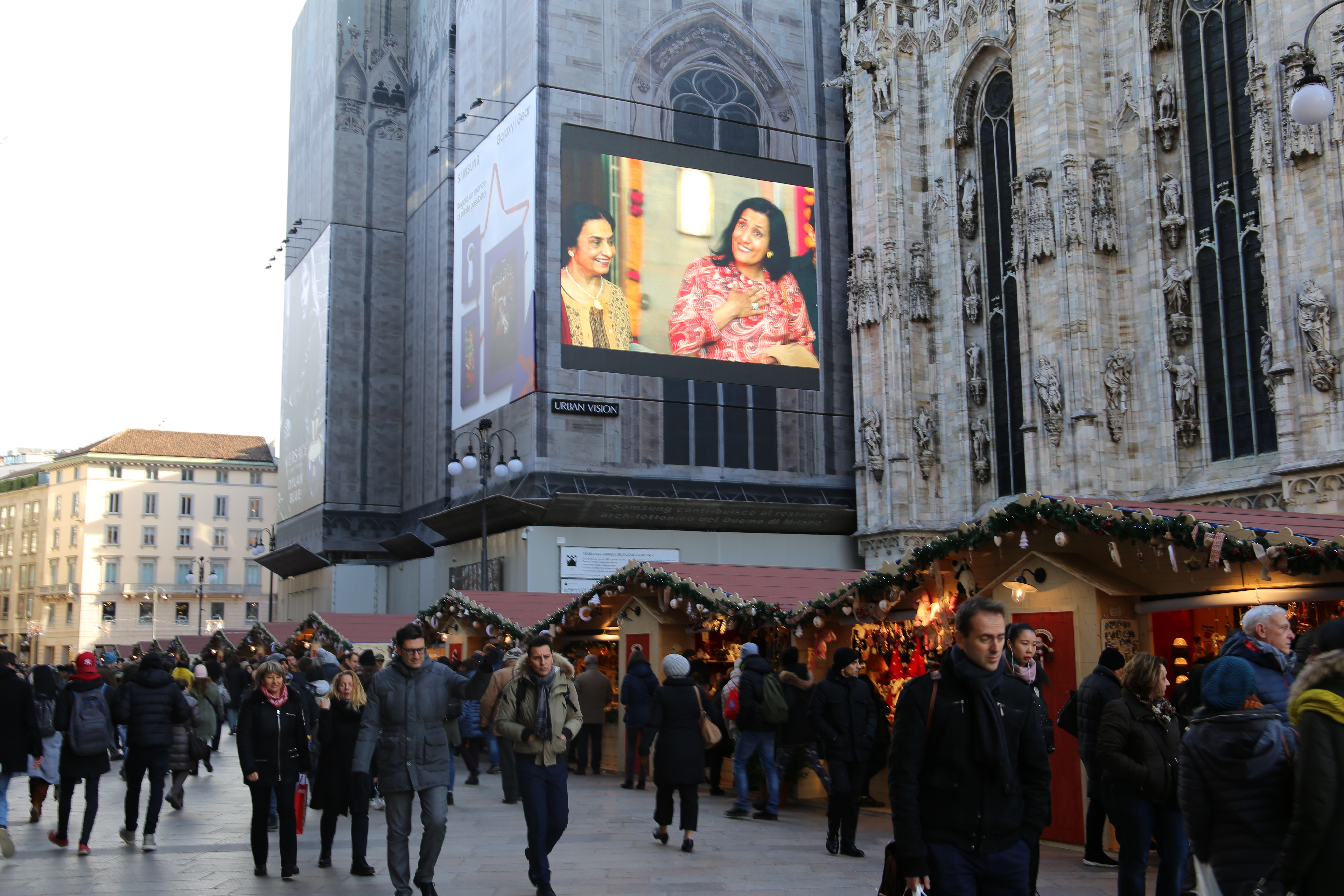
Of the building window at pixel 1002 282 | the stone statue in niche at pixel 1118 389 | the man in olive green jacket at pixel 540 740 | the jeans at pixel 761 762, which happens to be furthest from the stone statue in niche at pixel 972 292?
the man in olive green jacket at pixel 540 740

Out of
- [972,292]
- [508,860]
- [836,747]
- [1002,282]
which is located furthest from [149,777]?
[972,292]

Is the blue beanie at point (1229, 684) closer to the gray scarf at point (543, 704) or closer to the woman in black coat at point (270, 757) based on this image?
the gray scarf at point (543, 704)

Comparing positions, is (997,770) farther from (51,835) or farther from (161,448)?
(161,448)

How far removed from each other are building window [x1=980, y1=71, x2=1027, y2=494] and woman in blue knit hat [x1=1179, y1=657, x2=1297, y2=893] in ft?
79.3

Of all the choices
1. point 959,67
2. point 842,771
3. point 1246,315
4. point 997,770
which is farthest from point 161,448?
point 997,770

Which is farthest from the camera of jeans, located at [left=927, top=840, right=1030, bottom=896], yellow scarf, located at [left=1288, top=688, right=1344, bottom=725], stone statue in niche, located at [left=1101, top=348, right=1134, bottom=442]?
stone statue in niche, located at [left=1101, top=348, right=1134, bottom=442]

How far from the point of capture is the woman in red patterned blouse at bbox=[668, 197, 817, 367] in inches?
1305

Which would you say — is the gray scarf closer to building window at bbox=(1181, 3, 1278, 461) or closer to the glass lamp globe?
the glass lamp globe

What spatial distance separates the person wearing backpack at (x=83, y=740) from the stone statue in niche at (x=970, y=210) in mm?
23974

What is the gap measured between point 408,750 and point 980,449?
2367 cm

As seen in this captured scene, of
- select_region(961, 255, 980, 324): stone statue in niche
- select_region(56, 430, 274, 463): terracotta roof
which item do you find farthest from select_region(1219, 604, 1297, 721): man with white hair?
select_region(56, 430, 274, 463): terracotta roof

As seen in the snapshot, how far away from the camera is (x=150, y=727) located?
10820mm

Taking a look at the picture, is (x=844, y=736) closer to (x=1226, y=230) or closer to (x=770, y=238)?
(x=1226, y=230)

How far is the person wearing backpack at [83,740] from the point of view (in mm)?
11133
